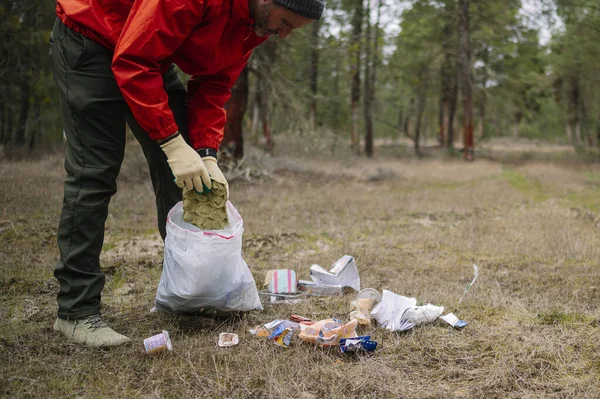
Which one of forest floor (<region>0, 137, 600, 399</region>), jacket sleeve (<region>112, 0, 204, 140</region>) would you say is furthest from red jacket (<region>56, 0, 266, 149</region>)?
forest floor (<region>0, 137, 600, 399</region>)

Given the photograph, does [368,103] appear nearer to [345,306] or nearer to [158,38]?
[345,306]

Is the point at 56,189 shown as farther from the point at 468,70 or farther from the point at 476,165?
the point at 468,70

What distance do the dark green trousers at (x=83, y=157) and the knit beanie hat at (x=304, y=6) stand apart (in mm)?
840

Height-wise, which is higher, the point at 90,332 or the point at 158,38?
the point at 158,38

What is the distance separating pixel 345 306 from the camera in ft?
9.35

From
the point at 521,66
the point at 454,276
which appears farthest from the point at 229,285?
the point at 521,66

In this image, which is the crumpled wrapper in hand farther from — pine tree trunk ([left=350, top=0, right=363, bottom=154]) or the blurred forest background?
pine tree trunk ([left=350, top=0, right=363, bottom=154])

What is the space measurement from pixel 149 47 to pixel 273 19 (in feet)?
1.88

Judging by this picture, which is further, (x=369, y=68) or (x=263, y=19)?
(x=369, y=68)

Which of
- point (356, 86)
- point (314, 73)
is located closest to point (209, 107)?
point (314, 73)

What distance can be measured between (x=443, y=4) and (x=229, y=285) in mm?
18860

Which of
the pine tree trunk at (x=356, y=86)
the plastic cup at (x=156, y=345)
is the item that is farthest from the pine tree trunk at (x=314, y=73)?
the plastic cup at (x=156, y=345)

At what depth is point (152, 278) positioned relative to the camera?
133 inches

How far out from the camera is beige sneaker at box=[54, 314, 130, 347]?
225 cm
